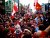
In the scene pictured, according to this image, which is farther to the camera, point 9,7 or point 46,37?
point 9,7

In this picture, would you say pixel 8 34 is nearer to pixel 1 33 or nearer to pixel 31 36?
pixel 1 33

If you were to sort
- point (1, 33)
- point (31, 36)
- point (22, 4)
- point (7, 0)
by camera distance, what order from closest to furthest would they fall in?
1. point (31, 36)
2. point (1, 33)
3. point (7, 0)
4. point (22, 4)

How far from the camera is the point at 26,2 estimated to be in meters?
15.0

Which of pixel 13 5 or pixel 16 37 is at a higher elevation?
pixel 13 5

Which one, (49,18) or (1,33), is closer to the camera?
(1,33)

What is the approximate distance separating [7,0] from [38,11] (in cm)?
303

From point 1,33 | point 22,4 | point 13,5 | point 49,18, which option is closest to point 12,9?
point 13,5

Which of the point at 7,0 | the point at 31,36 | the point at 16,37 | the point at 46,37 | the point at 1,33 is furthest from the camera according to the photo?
the point at 7,0

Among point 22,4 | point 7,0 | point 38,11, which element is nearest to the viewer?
point 38,11

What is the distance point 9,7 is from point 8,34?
7255 millimetres

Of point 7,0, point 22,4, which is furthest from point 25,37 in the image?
point 22,4

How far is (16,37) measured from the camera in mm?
6730

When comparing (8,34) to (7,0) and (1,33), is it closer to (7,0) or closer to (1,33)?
(1,33)

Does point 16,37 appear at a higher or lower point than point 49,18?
lower
